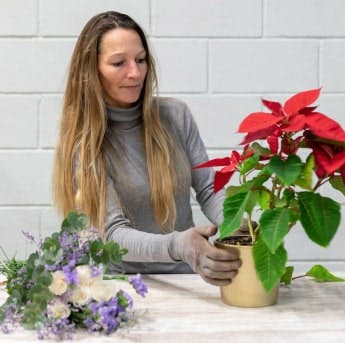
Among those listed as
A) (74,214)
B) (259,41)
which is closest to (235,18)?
(259,41)

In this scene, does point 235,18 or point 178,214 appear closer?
point 178,214

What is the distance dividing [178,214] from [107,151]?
295 millimetres

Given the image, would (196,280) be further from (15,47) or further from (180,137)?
(15,47)

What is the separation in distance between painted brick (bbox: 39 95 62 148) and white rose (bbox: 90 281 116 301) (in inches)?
52.0

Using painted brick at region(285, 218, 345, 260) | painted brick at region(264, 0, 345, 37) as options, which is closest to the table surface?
painted brick at region(285, 218, 345, 260)

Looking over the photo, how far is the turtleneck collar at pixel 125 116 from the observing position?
1.92 metres

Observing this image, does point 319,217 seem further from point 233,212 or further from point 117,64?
point 117,64

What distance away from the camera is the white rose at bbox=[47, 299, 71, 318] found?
1.02 metres

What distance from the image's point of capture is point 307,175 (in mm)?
1148

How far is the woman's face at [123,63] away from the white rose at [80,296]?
2.99 feet

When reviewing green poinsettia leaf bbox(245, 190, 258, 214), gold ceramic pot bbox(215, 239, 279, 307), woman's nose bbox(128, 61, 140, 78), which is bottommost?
gold ceramic pot bbox(215, 239, 279, 307)

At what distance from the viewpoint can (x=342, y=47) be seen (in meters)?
2.32

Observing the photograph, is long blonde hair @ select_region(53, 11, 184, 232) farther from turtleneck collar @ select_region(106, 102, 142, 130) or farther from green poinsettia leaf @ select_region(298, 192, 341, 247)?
green poinsettia leaf @ select_region(298, 192, 341, 247)

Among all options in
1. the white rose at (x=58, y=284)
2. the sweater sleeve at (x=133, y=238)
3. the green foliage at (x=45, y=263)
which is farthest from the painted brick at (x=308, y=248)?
the white rose at (x=58, y=284)
